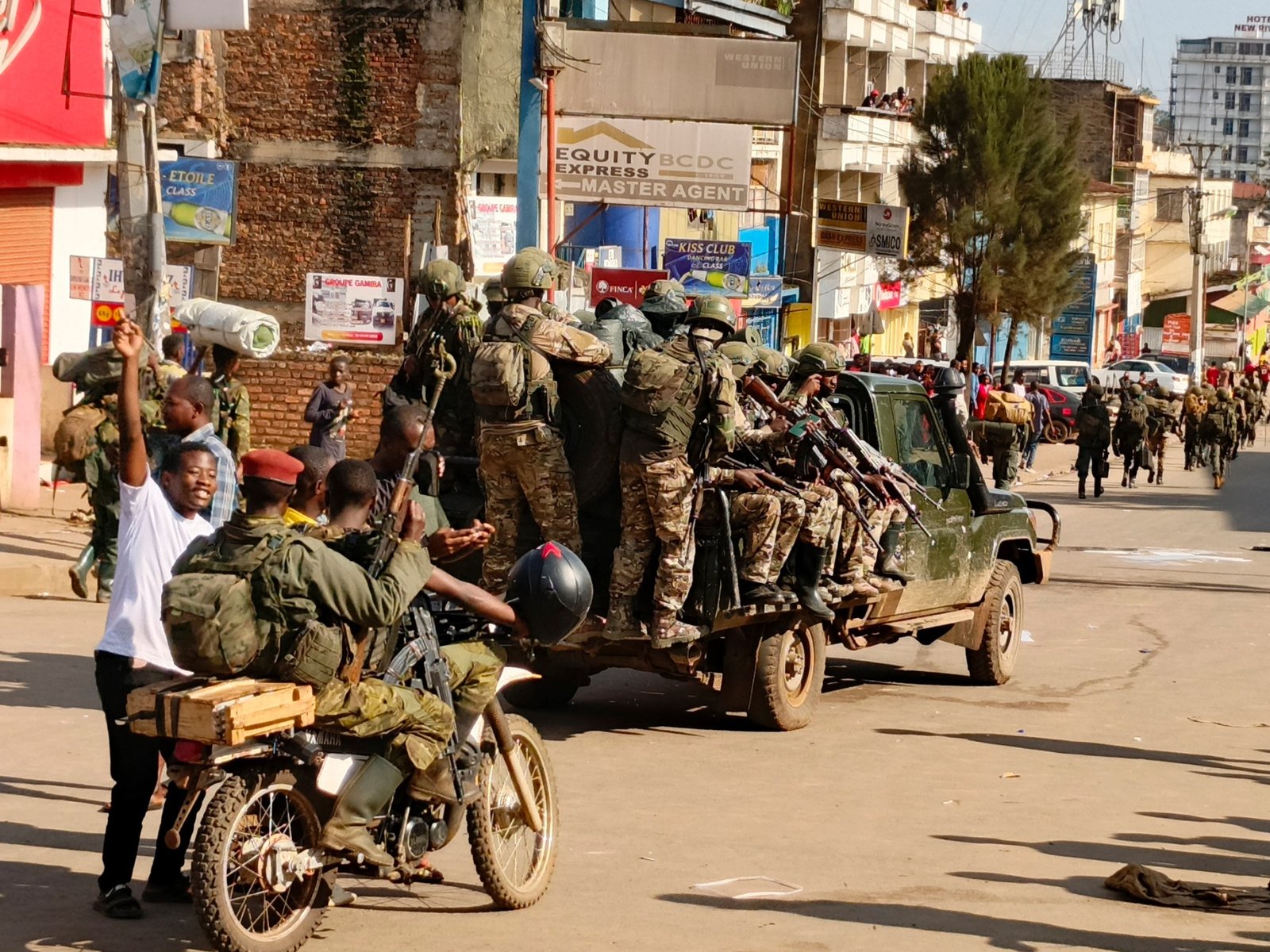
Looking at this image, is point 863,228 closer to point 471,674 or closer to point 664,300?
point 664,300

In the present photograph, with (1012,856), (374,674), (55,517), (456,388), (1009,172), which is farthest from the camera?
(1009,172)

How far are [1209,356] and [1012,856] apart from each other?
298 feet

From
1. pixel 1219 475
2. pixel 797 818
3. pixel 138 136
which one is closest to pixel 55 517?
pixel 138 136

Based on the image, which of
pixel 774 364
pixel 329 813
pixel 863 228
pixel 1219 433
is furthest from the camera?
pixel 863 228

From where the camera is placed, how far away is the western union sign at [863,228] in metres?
37.4

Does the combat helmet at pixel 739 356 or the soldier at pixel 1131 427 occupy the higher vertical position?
the combat helmet at pixel 739 356

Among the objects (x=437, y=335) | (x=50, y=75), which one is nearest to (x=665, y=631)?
(x=437, y=335)

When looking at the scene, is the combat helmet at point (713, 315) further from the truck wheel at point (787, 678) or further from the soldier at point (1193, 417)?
the soldier at point (1193, 417)

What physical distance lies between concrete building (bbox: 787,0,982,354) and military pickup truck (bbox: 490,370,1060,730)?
29.0 metres

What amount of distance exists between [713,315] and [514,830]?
3835mm

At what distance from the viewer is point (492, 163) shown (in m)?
24.2

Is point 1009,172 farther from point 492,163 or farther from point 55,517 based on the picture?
point 55,517

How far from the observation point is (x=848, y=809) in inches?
340

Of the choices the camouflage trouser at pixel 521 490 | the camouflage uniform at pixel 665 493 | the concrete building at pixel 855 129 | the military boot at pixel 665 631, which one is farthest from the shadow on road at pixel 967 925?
the concrete building at pixel 855 129
